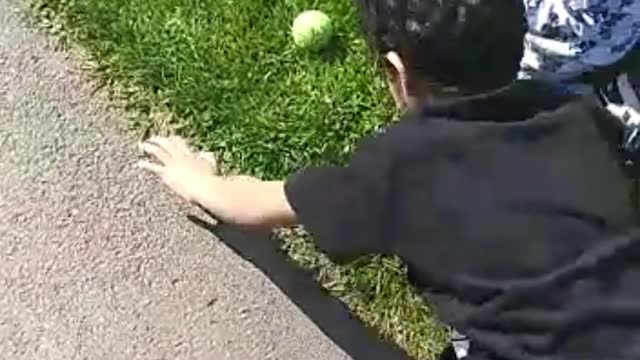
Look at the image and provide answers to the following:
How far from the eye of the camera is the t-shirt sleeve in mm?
1910

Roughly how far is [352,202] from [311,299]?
0.51 meters

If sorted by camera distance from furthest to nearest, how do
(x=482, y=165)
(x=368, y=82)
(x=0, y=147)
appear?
(x=368, y=82) → (x=0, y=147) → (x=482, y=165)

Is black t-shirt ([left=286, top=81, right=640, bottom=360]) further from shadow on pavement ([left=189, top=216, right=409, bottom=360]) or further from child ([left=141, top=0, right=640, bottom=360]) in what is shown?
shadow on pavement ([left=189, top=216, right=409, bottom=360])

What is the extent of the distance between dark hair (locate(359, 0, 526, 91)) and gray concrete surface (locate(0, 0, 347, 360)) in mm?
628

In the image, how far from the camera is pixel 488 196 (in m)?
1.88

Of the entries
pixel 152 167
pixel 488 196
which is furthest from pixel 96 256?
pixel 488 196

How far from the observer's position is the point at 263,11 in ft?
8.16

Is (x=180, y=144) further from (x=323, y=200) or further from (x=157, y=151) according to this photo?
(x=323, y=200)

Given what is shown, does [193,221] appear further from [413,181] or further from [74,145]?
[413,181]

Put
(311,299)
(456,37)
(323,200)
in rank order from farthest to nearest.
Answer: (311,299)
(323,200)
(456,37)

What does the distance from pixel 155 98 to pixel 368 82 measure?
370 mm

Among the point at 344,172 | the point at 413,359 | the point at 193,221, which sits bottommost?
the point at 413,359

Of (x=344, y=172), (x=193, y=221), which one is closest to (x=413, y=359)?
(x=193, y=221)

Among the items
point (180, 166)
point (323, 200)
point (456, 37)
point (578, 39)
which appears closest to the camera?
point (456, 37)
